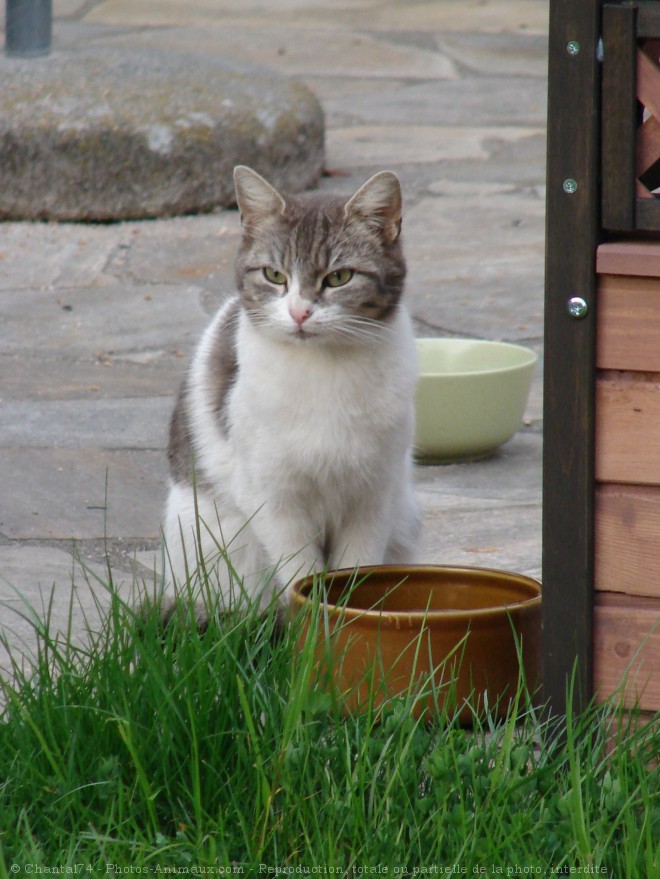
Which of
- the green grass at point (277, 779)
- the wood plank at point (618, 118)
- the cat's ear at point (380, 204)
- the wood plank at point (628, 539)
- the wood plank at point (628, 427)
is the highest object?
the wood plank at point (618, 118)

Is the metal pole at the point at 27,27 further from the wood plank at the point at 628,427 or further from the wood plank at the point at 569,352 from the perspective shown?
the wood plank at the point at 628,427

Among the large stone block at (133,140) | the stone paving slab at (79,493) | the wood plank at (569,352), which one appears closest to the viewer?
the wood plank at (569,352)

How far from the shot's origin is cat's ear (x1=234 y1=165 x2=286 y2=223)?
2.70 meters

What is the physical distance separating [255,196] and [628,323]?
101 cm

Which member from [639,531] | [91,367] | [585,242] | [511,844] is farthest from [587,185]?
[91,367]

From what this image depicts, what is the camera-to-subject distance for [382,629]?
220 centimetres

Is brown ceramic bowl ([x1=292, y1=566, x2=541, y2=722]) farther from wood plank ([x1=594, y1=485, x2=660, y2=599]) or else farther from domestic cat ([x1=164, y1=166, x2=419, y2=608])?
domestic cat ([x1=164, y1=166, x2=419, y2=608])

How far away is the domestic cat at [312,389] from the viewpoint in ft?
8.54

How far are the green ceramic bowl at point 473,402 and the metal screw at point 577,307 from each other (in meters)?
1.59

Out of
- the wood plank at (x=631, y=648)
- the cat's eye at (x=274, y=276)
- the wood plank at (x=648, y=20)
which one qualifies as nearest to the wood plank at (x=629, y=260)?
the wood plank at (x=648, y=20)

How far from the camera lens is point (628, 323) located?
199 centimetres

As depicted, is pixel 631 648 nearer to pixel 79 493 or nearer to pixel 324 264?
pixel 324 264

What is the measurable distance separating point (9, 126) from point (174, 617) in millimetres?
Result: 4207

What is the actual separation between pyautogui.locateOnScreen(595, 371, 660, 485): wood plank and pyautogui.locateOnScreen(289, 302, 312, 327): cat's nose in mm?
736
